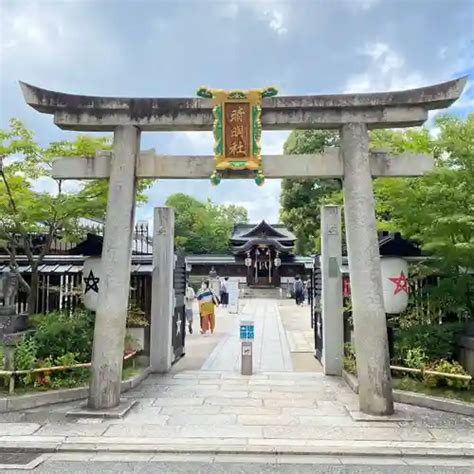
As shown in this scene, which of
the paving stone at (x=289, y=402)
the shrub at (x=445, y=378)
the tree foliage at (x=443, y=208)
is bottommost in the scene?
the paving stone at (x=289, y=402)

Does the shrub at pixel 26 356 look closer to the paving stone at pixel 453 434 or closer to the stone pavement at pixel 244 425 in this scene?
the stone pavement at pixel 244 425

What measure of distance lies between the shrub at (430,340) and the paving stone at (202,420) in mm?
3813

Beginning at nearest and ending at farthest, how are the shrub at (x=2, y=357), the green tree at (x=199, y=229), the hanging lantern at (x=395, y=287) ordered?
the shrub at (x=2, y=357) < the hanging lantern at (x=395, y=287) < the green tree at (x=199, y=229)

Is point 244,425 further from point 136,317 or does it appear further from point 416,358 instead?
point 136,317

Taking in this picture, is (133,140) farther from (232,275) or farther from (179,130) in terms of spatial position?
(232,275)

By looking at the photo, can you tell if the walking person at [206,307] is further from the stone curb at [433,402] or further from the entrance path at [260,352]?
the stone curb at [433,402]

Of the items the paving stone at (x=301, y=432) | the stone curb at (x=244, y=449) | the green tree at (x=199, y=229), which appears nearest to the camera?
the stone curb at (x=244, y=449)

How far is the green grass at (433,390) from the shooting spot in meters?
8.25

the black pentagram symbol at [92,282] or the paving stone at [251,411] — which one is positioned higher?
the black pentagram symbol at [92,282]

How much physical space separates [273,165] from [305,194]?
1210 inches

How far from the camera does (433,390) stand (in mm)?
8555

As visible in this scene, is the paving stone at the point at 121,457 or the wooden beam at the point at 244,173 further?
the wooden beam at the point at 244,173

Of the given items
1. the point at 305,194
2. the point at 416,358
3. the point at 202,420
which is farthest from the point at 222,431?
the point at 305,194

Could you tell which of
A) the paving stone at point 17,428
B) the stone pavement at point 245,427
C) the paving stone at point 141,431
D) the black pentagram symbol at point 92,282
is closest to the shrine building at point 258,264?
the black pentagram symbol at point 92,282
